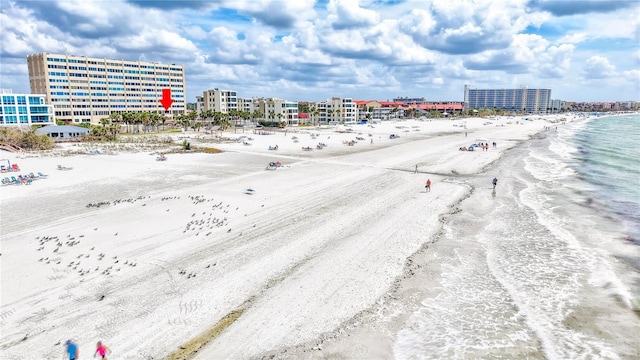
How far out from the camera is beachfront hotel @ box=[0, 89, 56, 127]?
8942cm

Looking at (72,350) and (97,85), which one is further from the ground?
(97,85)

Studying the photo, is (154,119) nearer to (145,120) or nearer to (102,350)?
(145,120)

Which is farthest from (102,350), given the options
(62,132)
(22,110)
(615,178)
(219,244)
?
(22,110)

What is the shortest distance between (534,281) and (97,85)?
5462 inches

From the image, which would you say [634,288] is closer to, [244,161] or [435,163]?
[435,163]

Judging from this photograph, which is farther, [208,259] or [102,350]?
[208,259]

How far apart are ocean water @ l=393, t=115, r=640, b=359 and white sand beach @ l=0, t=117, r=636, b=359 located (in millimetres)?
1389

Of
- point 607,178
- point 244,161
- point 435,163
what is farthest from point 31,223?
point 607,178

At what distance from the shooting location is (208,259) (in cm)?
2048

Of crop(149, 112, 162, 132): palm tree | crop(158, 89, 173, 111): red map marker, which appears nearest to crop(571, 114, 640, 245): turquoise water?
crop(149, 112, 162, 132): palm tree

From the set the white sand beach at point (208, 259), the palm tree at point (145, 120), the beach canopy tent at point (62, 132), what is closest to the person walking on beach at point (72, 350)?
the white sand beach at point (208, 259)

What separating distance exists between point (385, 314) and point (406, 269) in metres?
4.39

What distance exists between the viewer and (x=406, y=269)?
64.2 ft

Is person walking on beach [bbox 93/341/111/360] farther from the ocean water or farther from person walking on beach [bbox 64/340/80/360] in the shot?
the ocean water
